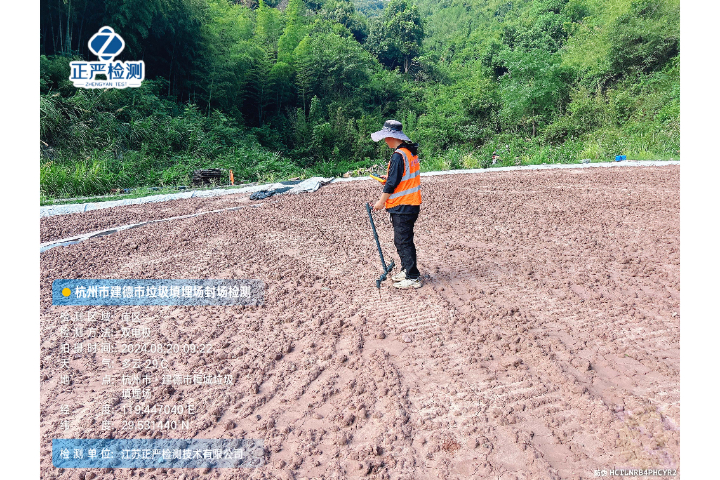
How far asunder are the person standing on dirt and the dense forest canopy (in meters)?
9.13

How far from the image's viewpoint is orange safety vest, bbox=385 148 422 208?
3736 mm

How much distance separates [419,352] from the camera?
2971mm

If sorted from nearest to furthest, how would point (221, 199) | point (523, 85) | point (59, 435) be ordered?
point (59, 435)
point (221, 199)
point (523, 85)

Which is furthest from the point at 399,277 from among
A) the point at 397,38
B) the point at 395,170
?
the point at 397,38

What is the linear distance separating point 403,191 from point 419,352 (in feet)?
4.75

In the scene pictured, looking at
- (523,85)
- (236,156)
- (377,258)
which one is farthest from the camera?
(523,85)

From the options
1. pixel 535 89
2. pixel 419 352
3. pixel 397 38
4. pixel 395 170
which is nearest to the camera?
pixel 419 352

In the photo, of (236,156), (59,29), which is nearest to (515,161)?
(236,156)

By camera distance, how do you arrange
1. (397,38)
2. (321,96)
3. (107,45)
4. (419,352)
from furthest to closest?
(397,38), (321,96), (107,45), (419,352)

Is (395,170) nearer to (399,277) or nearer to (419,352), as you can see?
(399,277)

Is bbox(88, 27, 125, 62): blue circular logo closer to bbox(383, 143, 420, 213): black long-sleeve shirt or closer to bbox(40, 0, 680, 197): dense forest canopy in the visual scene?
bbox(40, 0, 680, 197): dense forest canopy

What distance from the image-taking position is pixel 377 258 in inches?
192

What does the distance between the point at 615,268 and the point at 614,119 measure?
1691 cm

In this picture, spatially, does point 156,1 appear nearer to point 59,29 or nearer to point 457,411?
point 59,29
